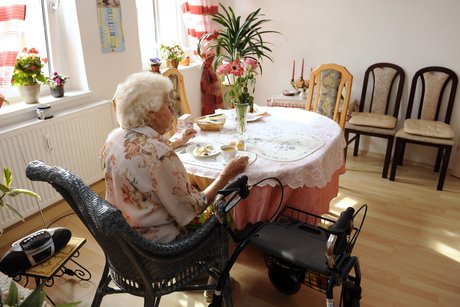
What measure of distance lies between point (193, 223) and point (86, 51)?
72.7 inches

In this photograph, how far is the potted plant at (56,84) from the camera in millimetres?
2723

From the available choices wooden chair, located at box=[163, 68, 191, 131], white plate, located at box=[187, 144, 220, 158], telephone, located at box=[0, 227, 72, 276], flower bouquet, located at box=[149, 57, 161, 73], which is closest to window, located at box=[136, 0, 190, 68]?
flower bouquet, located at box=[149, 57, 161, 73]

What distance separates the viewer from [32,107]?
8.34 feet

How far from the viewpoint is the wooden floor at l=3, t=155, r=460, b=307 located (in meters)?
1.92

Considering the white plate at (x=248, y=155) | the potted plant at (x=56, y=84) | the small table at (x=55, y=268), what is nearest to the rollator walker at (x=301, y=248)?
the white plate at (x=248, y=155)

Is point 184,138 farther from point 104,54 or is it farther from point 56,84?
point 104,54

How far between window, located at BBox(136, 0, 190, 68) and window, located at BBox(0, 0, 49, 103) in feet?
3.61

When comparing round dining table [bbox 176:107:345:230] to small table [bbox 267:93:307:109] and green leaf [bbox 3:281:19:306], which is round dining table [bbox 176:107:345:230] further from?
small table [bbox 267:93:307:109]

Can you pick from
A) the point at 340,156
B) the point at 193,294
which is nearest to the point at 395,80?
the point at 340,156

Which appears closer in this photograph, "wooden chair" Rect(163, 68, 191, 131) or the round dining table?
the round dining table

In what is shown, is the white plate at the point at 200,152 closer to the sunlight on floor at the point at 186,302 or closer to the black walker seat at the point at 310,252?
the black walker seat at the point at 310,252

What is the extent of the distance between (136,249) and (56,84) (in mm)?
1987

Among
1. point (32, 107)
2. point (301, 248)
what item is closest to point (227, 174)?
point (301, 248)

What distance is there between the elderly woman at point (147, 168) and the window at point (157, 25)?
2429 millimetres
